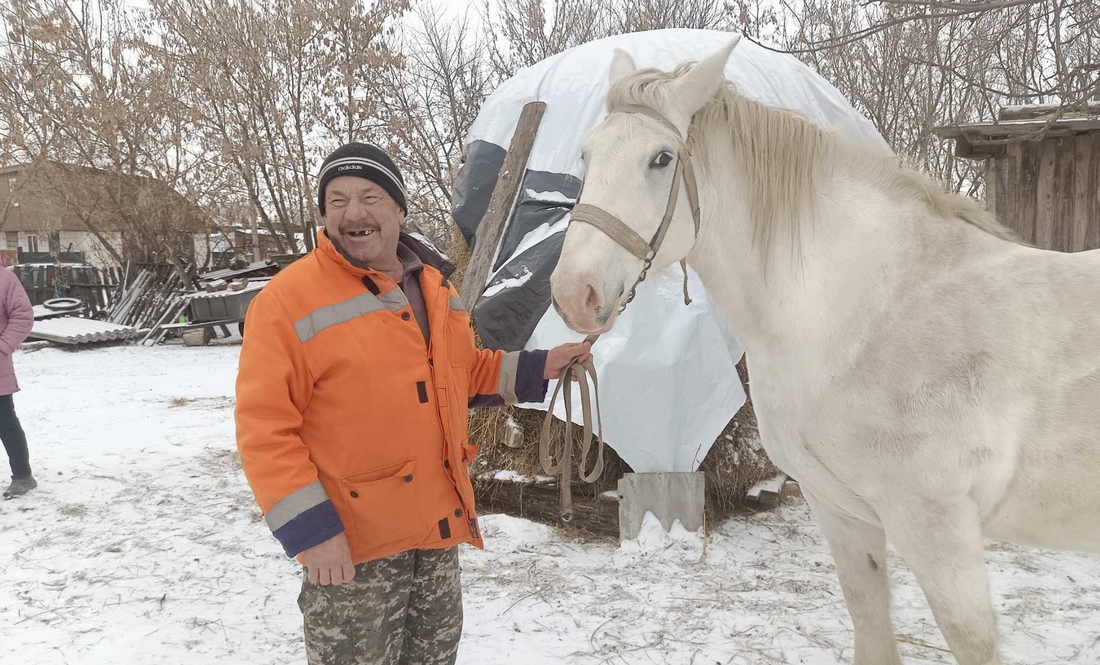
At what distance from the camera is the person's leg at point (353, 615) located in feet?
5.67

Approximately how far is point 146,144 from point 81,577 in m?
14.7

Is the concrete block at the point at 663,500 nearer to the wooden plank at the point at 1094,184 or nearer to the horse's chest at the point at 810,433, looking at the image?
the horse's chest at the point at 810,433

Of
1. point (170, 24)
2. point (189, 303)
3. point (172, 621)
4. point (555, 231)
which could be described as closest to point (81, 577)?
point (172, 621)

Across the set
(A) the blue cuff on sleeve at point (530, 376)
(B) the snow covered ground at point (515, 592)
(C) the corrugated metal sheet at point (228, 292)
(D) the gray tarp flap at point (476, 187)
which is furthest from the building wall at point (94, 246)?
(A) the blue cuff on sleeve at point (530, 376)

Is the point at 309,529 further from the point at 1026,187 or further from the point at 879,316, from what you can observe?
the point at 1026,187

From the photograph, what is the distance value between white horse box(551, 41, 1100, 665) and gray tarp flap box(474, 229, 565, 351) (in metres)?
2.28

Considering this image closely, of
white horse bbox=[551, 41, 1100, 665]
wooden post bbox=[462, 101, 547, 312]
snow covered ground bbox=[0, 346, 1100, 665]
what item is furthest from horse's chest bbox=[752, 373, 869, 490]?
wooden post bbox=[462, 101, 547, 312]

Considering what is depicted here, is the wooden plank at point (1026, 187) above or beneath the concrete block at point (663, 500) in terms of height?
above

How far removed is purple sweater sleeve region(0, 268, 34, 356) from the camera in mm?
4594

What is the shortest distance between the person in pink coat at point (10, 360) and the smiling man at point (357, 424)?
4.12 metres

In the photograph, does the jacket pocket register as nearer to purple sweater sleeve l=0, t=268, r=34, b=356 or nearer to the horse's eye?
the horse's eye

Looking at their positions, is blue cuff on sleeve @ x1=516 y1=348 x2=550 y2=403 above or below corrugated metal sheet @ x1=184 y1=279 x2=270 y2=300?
below

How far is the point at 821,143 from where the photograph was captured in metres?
1.85

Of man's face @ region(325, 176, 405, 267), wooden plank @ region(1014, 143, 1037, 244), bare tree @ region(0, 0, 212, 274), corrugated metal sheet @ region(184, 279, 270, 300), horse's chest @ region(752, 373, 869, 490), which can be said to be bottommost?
horse's chest @ region(752, 373, 869, 490)
